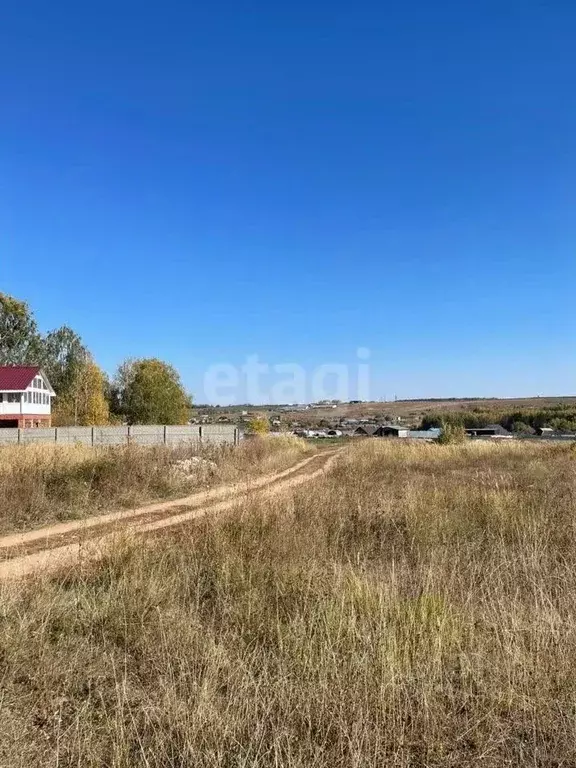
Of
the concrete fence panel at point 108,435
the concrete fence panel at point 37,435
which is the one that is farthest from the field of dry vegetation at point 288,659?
the concrete fence panel at point 37,435

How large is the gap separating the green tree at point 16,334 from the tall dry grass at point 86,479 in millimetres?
48947

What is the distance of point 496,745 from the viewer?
343cm

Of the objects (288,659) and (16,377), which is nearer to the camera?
(288,659)

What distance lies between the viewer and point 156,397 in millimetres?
63844

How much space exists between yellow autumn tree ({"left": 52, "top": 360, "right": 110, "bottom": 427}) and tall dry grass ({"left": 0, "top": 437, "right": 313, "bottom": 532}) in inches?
1878

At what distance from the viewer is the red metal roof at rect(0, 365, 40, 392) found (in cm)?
5356

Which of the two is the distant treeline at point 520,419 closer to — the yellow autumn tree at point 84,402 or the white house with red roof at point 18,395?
the yellow autumn tree at point 84,402

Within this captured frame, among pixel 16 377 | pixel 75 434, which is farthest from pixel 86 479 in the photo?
pixel 16 377

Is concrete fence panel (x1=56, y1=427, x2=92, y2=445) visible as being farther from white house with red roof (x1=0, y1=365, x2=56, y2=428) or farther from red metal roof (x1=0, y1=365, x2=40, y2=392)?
red metal roof (x1=0, y1=365, x2=40, y2=392)

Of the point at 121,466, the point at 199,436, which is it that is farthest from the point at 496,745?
the point at 199,436

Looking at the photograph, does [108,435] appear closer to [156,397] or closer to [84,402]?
[156,397]

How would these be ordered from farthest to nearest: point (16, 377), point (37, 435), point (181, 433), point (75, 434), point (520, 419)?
point (520, 419)
point (16, 377)
point (181, 433)
point (37, 435)
point (75, 434)

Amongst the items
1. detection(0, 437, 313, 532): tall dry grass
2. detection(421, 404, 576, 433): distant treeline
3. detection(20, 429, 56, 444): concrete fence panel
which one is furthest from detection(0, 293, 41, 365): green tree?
detection(421, 404, 576, 433): distant treeline

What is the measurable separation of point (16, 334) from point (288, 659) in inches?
2761
